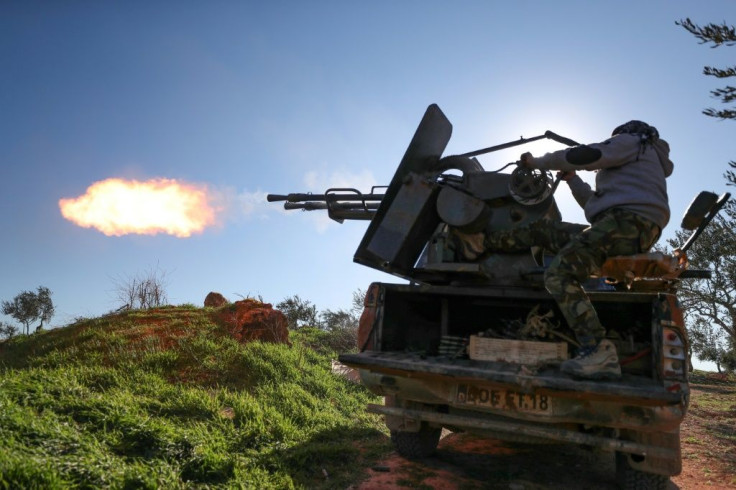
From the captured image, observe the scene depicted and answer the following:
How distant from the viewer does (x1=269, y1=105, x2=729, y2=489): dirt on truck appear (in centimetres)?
318

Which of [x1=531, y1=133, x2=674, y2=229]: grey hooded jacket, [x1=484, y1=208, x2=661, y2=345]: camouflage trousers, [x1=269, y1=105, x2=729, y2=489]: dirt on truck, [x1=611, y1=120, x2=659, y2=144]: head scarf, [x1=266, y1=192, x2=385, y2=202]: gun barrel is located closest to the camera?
[x1=269, y1=105, x2=729, y2=489]: dirt on truck

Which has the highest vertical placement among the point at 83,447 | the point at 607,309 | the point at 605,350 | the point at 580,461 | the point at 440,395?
the point at 607,309

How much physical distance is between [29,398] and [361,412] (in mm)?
3830

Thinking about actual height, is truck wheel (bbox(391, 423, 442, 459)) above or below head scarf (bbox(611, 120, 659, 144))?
below

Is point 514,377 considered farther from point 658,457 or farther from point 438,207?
point 438,207

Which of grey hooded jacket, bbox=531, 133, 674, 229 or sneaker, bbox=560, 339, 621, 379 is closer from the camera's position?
sneaker, bbox=560, 339, 621, 379

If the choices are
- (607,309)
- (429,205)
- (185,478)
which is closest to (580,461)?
(607,309)

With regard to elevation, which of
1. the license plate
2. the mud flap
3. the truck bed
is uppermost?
the truck bed

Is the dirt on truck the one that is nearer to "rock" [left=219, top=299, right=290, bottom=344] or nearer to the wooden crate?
the wooden crate

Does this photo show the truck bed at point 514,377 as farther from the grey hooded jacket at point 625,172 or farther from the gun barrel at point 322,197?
the gun barrel at point 322,197

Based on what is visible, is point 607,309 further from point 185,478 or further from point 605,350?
point 185,478

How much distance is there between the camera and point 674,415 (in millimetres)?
2994

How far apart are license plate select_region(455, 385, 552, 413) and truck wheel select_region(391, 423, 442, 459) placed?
3.53 ft

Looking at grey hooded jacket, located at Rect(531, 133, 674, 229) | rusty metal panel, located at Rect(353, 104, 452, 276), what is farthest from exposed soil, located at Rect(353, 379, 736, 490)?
grey hooded jacket, located at Rect(531, 133, 674, 229)
